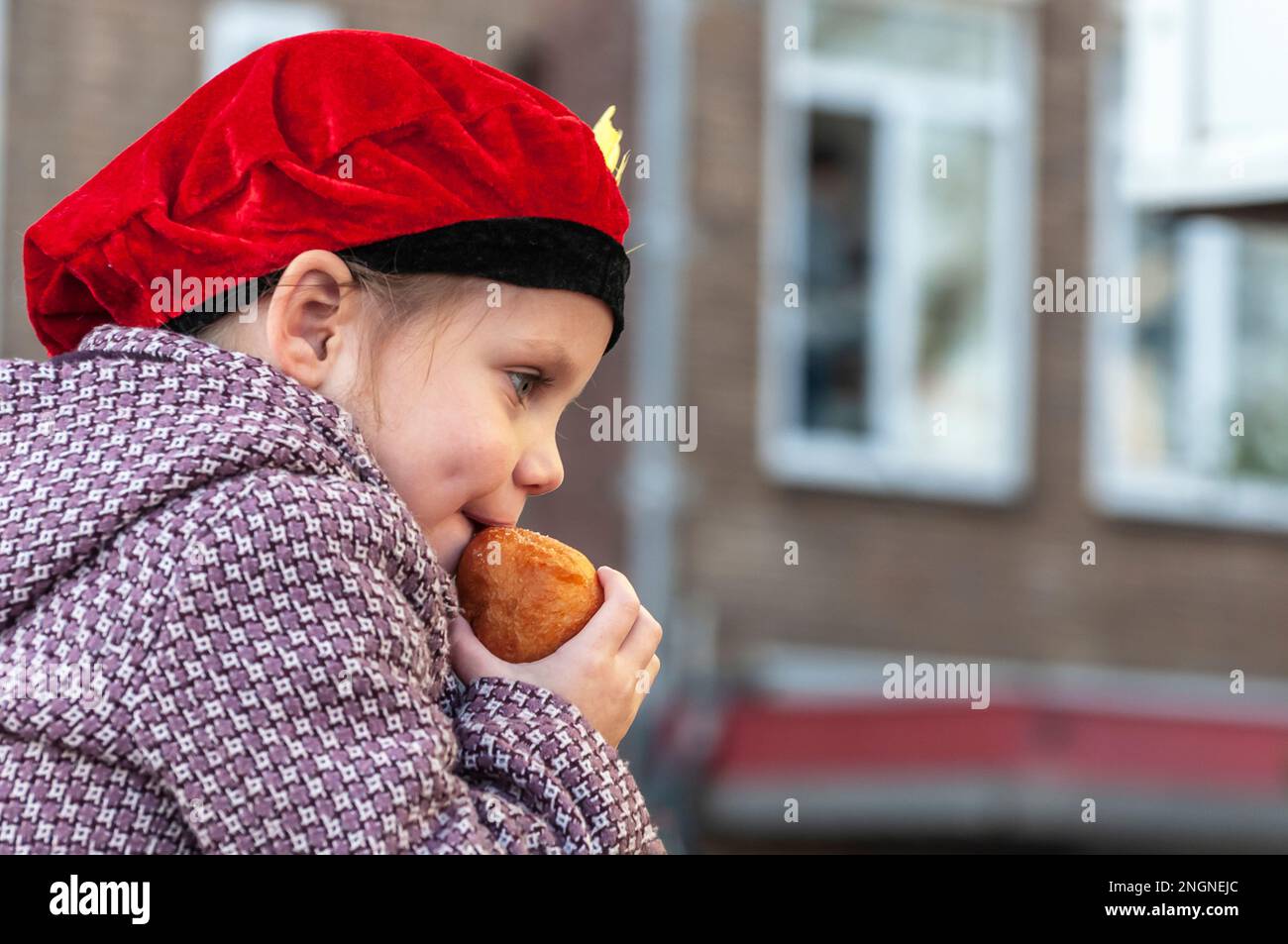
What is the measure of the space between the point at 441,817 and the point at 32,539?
0.38 m

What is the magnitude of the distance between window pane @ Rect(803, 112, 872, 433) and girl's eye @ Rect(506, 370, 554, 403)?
8254mm

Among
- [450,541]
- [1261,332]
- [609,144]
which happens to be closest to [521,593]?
[450,541]

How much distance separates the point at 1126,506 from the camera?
34.1 ft

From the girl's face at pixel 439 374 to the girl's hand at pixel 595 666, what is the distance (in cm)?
13

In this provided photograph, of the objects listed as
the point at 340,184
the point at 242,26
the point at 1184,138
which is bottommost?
the point at 340,184

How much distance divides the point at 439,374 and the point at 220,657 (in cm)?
38

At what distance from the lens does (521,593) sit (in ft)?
5.78

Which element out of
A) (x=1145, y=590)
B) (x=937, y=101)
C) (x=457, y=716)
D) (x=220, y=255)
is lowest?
(x=1145, y=590)

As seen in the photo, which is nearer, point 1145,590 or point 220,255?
point 220,255

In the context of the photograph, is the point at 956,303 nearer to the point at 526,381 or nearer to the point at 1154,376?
the point at 1154,376

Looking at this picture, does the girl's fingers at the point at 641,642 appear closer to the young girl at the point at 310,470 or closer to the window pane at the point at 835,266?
the young girl at the point at 310,470

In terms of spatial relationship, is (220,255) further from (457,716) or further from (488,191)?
(457,716)

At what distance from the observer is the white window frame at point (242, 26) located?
374 inches
